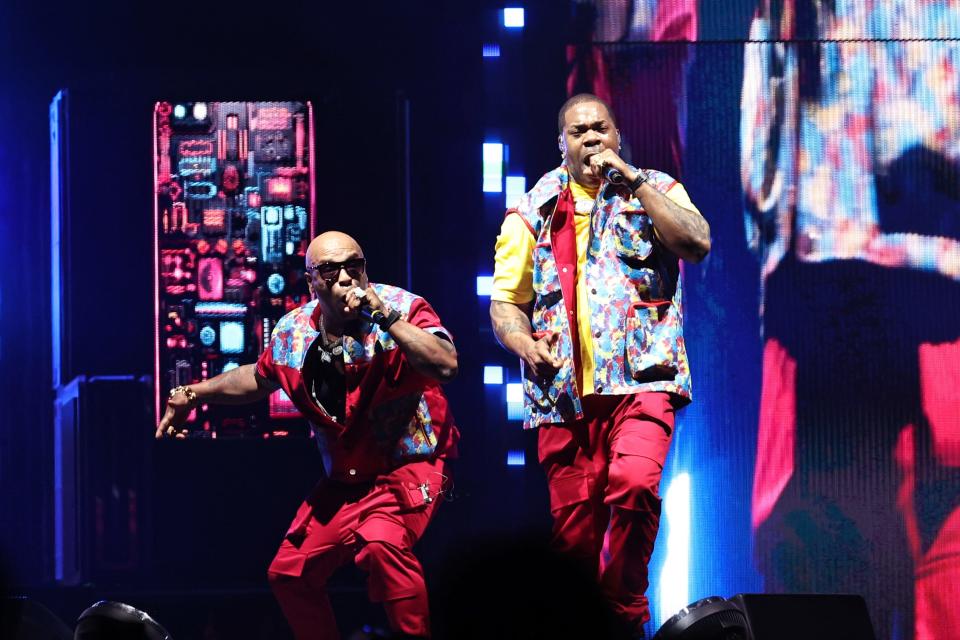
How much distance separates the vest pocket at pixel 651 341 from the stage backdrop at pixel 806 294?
1.20m

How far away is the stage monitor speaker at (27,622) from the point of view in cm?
312

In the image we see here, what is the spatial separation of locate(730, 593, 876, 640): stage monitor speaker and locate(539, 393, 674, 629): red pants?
40 cm

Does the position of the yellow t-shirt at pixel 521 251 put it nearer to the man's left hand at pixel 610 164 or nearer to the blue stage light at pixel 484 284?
the man's left hand at pixel 610 164

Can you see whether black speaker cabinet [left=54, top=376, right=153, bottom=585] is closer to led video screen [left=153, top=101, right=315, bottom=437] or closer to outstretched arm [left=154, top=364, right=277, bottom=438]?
led video screen [left=153, top=101, right=315, bottom=437]

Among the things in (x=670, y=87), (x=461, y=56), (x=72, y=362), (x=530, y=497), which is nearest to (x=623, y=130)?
(x=670, y=87)

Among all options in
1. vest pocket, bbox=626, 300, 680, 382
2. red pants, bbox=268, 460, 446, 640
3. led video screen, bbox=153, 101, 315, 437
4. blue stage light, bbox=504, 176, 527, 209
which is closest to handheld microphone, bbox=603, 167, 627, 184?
vest pocket, bbox=626, 300, 680, 382

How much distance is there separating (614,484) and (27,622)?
1.60m

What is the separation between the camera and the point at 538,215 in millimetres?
4266

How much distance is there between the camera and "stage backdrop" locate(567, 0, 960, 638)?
17.0ft

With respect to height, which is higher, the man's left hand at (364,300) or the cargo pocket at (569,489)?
the man's left hand at (364,300)

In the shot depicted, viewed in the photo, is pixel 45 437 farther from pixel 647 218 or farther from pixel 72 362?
pixel 647 218

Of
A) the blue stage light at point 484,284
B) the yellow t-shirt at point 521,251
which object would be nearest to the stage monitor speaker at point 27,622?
the yellow t-shirt at point 521,251

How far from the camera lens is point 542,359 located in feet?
12.8

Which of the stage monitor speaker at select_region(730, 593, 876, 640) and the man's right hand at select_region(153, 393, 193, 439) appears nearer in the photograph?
the stage monitor speaker at select_region(730, 593, 876, 640)
